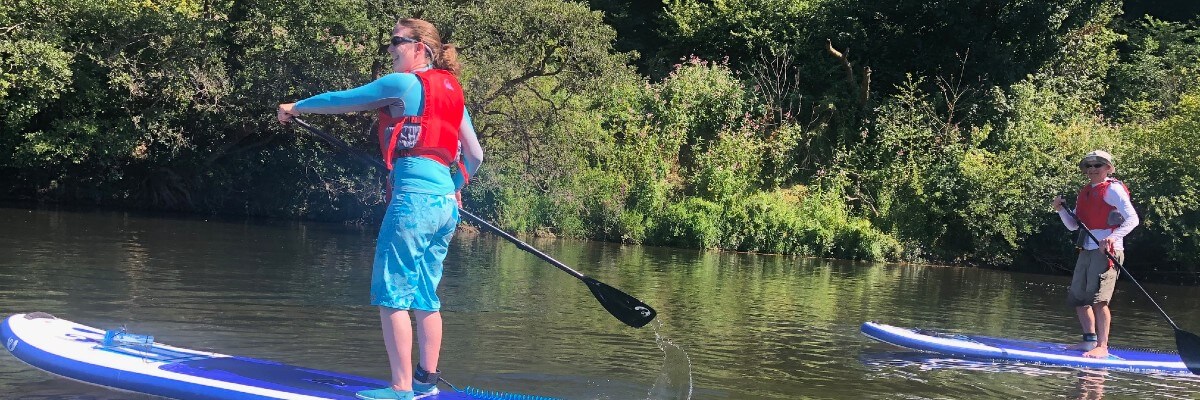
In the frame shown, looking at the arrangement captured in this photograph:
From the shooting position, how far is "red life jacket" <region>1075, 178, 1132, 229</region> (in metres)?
8.31

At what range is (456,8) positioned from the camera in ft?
65.2

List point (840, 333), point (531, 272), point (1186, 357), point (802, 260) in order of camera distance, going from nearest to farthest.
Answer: point (1186, 357), point (840, 333), point (531, 272), point (802, 260)

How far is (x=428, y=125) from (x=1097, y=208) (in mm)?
5801

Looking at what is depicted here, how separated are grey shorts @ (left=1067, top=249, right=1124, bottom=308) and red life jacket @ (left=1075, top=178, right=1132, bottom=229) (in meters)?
0.21

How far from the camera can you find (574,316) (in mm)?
9258

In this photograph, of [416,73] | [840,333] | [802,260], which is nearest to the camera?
[416,73]

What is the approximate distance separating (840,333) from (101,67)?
16.5 meters

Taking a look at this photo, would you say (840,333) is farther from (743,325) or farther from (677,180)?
(677,180)

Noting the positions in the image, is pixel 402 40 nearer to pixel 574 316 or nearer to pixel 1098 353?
pixel 574 316

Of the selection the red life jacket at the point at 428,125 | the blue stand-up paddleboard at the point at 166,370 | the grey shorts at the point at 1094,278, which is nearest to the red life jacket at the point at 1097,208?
the grey shorts at the point at 1094,278

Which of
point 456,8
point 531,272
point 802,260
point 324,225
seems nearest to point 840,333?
point 531,272

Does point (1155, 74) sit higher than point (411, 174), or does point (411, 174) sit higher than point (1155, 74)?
point (1155, 74)

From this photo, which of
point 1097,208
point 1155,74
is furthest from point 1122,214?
point 1155,74

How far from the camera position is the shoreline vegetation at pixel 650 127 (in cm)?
1956
